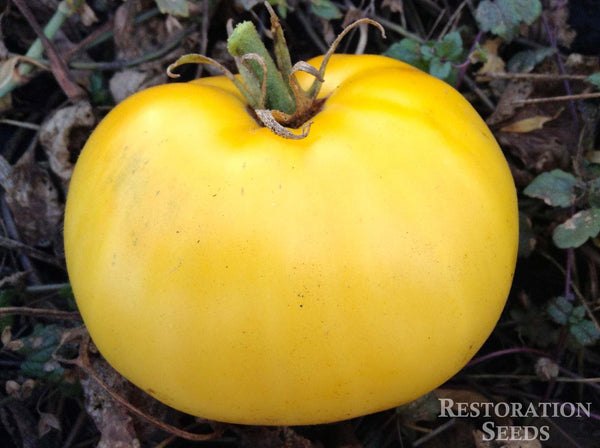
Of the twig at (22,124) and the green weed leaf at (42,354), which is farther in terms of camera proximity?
the twig at (22,124)

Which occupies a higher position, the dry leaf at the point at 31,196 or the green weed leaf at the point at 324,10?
the green weed leaf at the point at 324,10

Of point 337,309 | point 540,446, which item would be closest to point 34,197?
point 337,309

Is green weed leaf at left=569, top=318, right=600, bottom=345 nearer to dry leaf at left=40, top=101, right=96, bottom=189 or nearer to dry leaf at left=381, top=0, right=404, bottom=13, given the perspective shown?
dry leaf at left=381, top=0, right=404, bottom=13

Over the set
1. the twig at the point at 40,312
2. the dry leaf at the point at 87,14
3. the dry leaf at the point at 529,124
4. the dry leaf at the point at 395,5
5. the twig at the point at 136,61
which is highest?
the dry leaf at the point at 87,14

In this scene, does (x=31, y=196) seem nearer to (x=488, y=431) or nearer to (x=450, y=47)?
(x=450, y=47)

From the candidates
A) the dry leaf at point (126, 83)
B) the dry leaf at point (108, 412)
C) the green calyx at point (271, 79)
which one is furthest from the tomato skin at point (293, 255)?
the dry leaf at point (126, 83)

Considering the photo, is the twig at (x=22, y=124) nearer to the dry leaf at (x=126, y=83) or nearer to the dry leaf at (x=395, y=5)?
the dry leaf at (x=126, y=83)

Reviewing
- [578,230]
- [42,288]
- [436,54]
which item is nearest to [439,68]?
[436,54]

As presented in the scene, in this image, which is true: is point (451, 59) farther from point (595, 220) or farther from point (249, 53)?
point (249, 53)
